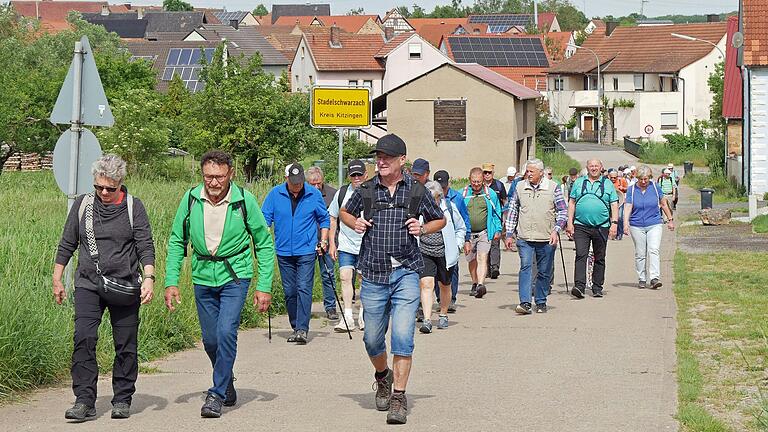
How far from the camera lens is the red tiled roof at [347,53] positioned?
8762 cm

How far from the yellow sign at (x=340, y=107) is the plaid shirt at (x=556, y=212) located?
400 centimetres

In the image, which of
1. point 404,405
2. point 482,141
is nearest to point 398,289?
point 404,405

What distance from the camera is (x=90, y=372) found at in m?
7.73

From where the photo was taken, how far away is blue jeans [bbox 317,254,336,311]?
13430mm

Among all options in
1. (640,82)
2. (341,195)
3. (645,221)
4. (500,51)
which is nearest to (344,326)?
(341,195)

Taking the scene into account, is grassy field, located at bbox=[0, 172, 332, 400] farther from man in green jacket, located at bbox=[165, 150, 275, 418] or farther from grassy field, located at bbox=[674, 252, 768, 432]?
grassy field, located at bbox=[674, 252, 768, 432]

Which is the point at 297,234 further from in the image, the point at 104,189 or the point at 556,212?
the point at 104,189

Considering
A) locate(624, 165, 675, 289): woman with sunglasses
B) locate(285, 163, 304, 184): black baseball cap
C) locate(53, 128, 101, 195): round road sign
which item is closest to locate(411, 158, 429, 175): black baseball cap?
locate(285, 163, 304, 184): black baseball cap

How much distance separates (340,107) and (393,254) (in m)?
9.62

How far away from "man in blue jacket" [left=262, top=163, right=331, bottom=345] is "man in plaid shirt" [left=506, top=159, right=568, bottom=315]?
2.61 meters

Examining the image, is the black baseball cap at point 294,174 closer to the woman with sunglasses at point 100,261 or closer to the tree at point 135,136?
the woman with sunglasses at point 100,261

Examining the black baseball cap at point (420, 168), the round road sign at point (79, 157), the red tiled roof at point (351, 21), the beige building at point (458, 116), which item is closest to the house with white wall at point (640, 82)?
the beige building at point (458, 116)

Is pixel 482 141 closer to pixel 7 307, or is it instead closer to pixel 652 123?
pixel 652 123

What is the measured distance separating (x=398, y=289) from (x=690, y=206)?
33523 millimetres
